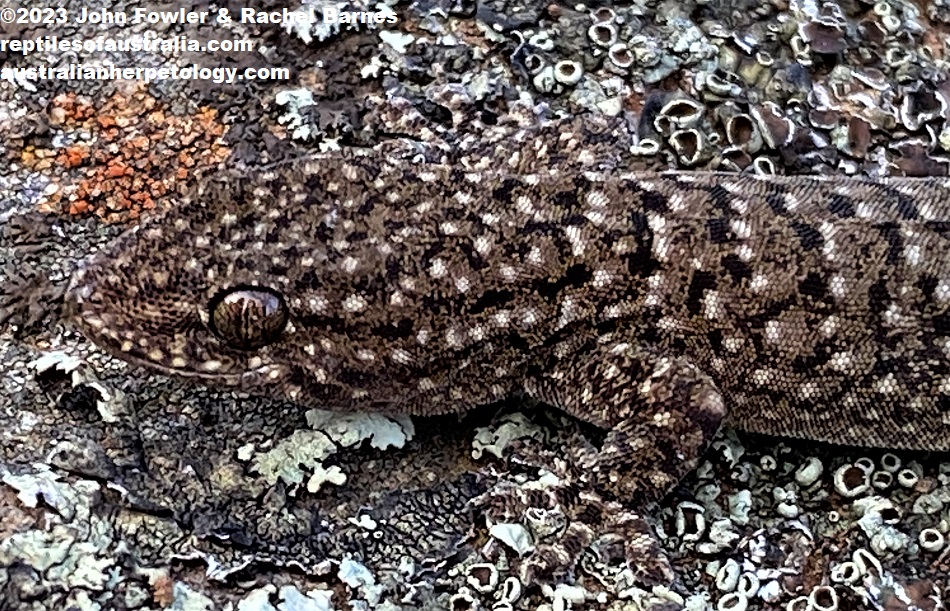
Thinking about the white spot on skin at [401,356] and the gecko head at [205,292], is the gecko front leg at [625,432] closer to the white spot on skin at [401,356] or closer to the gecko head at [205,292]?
the white spot on skin at [401,356]

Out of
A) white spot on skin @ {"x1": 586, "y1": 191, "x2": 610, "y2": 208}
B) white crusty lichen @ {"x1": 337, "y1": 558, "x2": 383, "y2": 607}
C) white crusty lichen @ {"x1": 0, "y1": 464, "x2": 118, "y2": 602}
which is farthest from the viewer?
white spot on skin @ {"x1": 586, "y1": 191, "x2": 610, "y2": 208}

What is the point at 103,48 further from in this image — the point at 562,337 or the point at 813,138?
the point at 813,138

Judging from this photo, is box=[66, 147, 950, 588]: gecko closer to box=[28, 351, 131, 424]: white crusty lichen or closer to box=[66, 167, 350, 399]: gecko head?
box=[66, 167, 350, 399]: gecko head

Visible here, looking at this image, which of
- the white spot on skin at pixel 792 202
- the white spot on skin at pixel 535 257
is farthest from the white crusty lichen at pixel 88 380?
the white spot on skin at pixel 792 202

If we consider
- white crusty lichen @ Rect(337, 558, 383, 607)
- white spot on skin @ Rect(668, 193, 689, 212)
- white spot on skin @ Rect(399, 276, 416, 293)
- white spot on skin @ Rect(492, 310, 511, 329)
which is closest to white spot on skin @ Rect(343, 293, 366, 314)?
white spot on skin @ Rect(399, 276, 416, 293)

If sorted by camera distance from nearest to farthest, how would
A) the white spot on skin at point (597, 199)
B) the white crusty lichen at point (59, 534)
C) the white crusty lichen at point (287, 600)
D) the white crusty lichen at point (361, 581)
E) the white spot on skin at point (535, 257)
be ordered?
the white crusty lichen at point (59, 534) → the white crusty lichen at point (287, 600) → the white crusty lichen at point (361, 581) → the white spot on skin at point (535, 257) → the white spot on skin at point (597, 199)

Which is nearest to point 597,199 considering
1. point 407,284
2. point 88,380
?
point 407,284

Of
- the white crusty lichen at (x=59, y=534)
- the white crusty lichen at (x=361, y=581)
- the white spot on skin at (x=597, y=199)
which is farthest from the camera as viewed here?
the white spot on skin at (x=597, y=199)
